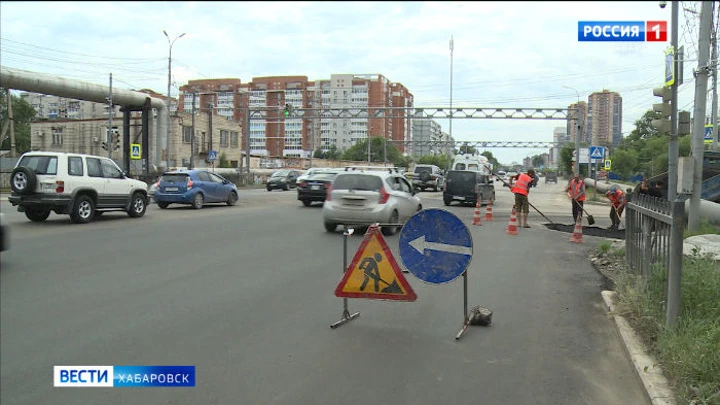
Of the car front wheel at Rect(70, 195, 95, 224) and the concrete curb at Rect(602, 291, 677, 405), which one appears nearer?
the concrete curb at Rect(602, 291, 677, 405)

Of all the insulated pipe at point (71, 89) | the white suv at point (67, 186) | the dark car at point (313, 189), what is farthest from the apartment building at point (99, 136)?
the white suv at point (67, 186)

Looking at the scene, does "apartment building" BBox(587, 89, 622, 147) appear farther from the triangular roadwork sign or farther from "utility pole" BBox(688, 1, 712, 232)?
the triangular roadwork sign

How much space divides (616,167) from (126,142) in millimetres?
46185

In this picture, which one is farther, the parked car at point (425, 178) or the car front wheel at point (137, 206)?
the parked car at point (425, 178)

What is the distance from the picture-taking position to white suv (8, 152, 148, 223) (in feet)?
41.4

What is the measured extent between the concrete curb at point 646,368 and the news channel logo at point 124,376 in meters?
3.46

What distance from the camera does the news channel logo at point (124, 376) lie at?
168 inches

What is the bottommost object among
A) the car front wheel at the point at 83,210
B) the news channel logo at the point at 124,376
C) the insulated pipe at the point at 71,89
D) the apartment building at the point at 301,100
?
the news channel logo at the point at 124,376

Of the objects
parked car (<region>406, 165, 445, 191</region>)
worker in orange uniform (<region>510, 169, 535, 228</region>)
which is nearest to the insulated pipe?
parked car (<region>406, 165, 445, 191</region>)

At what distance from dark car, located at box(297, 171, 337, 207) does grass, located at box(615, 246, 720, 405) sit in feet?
51.7

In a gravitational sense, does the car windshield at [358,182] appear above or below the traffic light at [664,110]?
below

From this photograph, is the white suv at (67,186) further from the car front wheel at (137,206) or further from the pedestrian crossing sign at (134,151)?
the pedestrian crossing sign at (134,151)

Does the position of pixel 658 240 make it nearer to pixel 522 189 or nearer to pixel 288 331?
pixel 288 331

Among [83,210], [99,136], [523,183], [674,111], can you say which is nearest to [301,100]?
[99,136]
